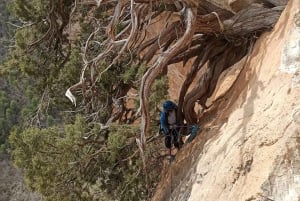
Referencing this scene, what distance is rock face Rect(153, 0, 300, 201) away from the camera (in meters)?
4.97

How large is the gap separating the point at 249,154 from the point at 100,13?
356 cm

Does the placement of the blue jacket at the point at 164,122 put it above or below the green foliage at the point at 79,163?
above

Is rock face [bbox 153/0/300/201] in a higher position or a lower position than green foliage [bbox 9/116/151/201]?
higher

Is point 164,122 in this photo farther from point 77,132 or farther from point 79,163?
point 79,163

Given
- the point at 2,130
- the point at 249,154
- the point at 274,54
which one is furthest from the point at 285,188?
the point at 2,130

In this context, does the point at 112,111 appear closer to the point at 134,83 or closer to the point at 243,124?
the point at 134,83

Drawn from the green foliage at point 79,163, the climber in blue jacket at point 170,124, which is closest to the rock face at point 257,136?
the climber in blue jacket at point 170,124

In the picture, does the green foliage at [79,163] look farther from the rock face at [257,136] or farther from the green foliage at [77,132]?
the rock face at [257,136]

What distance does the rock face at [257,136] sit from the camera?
16.3 ft

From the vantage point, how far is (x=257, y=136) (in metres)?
5.39

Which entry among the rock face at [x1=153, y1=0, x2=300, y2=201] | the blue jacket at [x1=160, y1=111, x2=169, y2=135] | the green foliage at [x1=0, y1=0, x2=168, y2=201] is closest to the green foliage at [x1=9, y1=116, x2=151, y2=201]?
the green foliage at [x1=0, y1=0, x2=168, y2=201]

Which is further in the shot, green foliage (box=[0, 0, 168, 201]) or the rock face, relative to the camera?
green foliage (box=[0, 0, 168, 201])

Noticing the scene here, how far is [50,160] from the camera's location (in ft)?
24.4

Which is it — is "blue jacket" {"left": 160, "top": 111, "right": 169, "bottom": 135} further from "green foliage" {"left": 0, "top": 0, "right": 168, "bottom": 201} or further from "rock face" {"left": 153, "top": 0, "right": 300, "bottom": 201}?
"rock face" {"left": 153, "top": 0, "right": 300, "bottom": 201}
